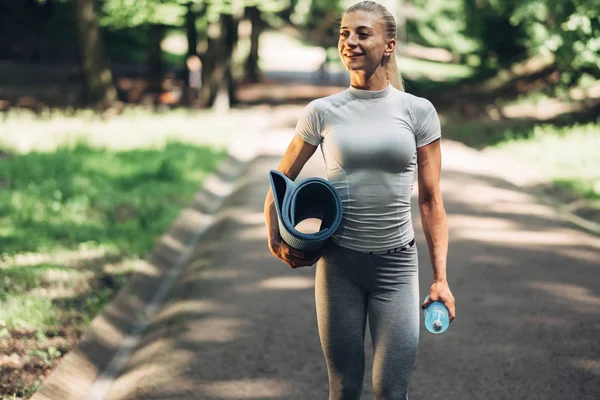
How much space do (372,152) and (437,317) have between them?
29.7 inches

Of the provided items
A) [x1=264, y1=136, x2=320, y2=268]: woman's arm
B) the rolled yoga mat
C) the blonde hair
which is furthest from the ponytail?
the rolled yoga mat

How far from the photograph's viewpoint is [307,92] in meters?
37.3

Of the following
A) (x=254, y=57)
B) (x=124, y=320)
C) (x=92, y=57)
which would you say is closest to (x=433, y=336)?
(x=124, y=320)

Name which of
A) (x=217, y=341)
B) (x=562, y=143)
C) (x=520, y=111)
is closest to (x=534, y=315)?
(x=217, y=341)

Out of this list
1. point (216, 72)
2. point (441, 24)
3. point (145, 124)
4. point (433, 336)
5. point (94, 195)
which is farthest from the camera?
point (441, 24)

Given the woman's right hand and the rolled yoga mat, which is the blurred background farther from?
the woman's right hand

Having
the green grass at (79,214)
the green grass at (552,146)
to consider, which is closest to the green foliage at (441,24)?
the green grass at (552,146)

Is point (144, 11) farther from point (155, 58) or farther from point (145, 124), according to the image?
point (155, 58)

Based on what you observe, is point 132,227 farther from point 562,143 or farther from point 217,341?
point 562,143

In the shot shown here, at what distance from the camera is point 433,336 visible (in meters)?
6.59

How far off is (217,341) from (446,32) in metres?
52.2

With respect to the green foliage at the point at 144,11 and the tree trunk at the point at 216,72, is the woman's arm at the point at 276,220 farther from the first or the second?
the tree trunk at the point at 216,72

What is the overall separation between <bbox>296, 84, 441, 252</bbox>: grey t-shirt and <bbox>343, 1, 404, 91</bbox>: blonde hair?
10 cm

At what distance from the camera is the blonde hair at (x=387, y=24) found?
361 centimetres
